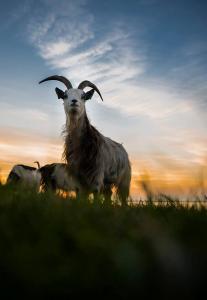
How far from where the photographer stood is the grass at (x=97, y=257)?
69.1 inches

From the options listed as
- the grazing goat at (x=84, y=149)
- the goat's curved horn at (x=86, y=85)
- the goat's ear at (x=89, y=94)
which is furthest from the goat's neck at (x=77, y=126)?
the goat's curved horn at (x=86, y=85)

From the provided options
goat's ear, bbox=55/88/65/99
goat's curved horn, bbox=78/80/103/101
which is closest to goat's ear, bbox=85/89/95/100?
goat's ear, bbox=55/88/65/99

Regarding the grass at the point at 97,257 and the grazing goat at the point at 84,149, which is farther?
the grazing goat at the point at 84,149

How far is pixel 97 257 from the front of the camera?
2.01 metres

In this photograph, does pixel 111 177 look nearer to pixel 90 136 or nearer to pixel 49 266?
pixel 90 136

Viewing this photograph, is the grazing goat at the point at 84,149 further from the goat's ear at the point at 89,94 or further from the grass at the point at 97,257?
the grass at the point at 97,257

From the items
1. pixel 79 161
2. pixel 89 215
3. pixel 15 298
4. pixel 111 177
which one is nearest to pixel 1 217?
pixel 89 215

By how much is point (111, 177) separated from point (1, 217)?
799cm

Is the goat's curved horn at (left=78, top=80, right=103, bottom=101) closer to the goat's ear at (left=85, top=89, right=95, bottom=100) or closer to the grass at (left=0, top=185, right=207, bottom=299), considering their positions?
the goat's ear at (left=85, top=89, right=95, bottom=100)

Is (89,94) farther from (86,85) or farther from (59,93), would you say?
(86,85)

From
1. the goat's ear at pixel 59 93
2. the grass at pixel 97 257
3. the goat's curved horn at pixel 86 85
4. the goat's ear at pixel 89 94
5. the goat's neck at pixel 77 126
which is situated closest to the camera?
the grass at pixel 97 257

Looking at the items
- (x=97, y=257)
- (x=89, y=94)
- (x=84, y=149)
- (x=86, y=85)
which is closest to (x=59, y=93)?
(x=89, y=94)

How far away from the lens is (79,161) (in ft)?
31.2

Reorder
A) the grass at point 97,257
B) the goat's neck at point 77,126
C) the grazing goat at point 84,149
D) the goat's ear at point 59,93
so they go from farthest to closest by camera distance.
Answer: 1. the goat's ear at point 59,93
2. the goat's neck at point 77,126
3. the grazing goat at point 84,149
4. the grass at point 97,257
